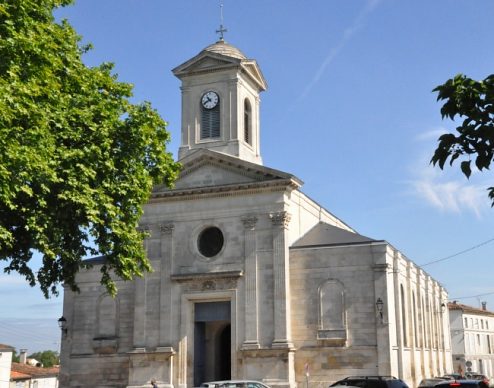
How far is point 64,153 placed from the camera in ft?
61.8

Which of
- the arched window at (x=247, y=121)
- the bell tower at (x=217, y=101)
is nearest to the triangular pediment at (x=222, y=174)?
the bell tower at (x=217, y=101)

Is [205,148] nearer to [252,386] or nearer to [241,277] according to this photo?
[241,277]

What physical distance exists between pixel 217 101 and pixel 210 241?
26.5 ft

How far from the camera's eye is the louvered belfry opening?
3919cm

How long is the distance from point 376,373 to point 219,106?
656 inches

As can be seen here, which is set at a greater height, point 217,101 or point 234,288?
point 217,101

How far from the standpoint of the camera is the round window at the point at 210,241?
36469 mm

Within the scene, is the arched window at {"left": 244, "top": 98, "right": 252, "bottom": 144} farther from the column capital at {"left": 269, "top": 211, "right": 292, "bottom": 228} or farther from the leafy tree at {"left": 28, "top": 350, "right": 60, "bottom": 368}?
the leafy tree at {"left": 28, "top": 350, "right": 60, "bottom": 368}

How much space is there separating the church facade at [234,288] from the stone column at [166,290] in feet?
0.21

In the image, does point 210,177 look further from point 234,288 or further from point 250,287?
point 250,287

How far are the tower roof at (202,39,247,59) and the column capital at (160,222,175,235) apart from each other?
10.1 m

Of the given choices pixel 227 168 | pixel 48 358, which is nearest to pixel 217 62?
pixel 227 168

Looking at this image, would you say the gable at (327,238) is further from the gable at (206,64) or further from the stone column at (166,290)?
the gable at (206,64)

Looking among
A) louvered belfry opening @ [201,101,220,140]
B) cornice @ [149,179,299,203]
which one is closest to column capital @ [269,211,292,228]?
cornice @ [149,179,299,203]
